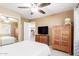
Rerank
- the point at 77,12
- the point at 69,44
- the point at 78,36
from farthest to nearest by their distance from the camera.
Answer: the point at 69,44 → the point at 78,36 → the point at 77,12

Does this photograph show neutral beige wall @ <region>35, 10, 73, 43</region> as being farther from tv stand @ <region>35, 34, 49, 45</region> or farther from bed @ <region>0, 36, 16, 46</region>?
bed @ <region>0, 36, 16, 46</region>

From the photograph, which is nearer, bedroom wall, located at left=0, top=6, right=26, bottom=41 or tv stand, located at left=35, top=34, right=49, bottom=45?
bedroom wall, located at left=0, top=6, right=26, bottom=41

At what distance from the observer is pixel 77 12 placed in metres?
1.31

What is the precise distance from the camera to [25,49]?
1291 millimetres

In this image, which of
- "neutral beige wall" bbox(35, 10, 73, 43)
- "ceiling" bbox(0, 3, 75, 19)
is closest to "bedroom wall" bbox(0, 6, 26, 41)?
"ceiling" bbox(0, 3, 75, 19)

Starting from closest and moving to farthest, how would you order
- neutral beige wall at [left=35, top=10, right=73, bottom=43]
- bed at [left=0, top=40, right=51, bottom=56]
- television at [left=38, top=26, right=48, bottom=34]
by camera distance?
bed at [left=0, top=40, right=51, bottom=56] → neutral beige wall at [left=35, top=10, right=73, bottom=43] → television at [left=38, top=26, right=48, bottom=34]

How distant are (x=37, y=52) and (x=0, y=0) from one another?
35.9 inches

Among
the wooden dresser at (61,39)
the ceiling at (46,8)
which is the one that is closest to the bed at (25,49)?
the wooden dresser at (61,39)

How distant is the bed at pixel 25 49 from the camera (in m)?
1.21

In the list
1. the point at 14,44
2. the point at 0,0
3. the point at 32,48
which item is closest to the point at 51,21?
the point at 32,48

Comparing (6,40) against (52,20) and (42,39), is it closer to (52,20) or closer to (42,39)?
(42,39)

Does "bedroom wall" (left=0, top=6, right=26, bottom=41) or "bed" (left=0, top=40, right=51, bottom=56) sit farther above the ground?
"bedroom wall" (left=0, top=6, right=26, bottom=41)

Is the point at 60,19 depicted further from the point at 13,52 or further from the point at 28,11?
the point at 13,52

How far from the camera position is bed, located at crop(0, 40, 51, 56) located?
1.21 metres
